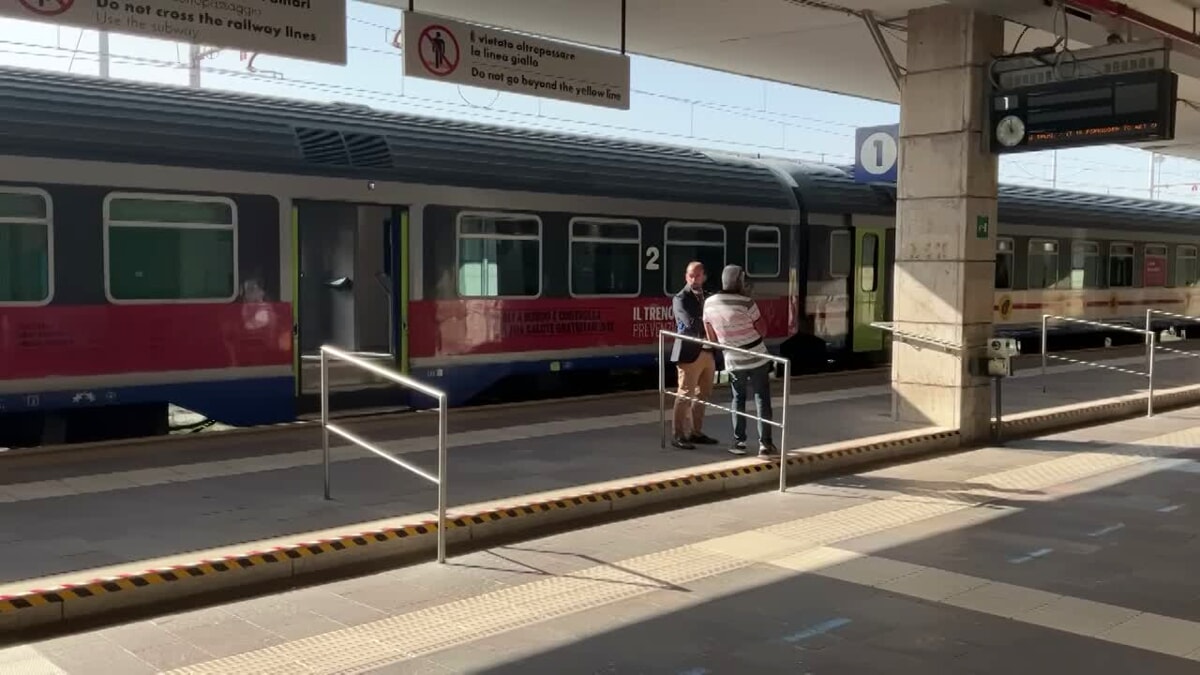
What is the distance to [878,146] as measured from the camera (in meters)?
16.6

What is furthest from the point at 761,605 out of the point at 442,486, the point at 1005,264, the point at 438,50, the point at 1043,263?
the point at 1043,263

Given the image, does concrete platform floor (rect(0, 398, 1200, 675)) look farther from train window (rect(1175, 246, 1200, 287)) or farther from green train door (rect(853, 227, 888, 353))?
train window (rect(1175, 246, 1200, 287))

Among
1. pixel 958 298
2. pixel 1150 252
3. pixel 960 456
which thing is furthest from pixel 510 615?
pixel 1150 252

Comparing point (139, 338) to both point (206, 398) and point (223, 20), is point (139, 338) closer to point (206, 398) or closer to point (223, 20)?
point (206, 398)

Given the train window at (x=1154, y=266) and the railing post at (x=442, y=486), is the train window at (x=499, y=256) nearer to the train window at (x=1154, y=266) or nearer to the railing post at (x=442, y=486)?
the railing post at (x=442, y=486)

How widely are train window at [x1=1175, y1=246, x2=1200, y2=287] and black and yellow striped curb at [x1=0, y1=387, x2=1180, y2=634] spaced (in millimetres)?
16418

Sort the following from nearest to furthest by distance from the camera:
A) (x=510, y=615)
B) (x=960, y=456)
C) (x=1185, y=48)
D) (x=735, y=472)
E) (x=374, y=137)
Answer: (x=510, y=615) → (x=735, y=472) → (x=960, y=456) → (x=374, y=137) → (x=1185, y=48)

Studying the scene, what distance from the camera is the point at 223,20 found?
7613mm

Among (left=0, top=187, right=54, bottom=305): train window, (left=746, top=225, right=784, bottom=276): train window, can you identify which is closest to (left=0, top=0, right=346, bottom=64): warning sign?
(left=0, top=187, right=54, bottom=305): train window

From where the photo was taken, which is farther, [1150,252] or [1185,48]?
[1150,252]

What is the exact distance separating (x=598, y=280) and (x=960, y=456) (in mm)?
4444

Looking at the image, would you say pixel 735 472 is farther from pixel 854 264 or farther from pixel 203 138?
pixel 854 264

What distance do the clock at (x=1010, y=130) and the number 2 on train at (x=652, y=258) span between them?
418 cm

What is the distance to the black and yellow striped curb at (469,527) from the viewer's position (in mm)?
5113
